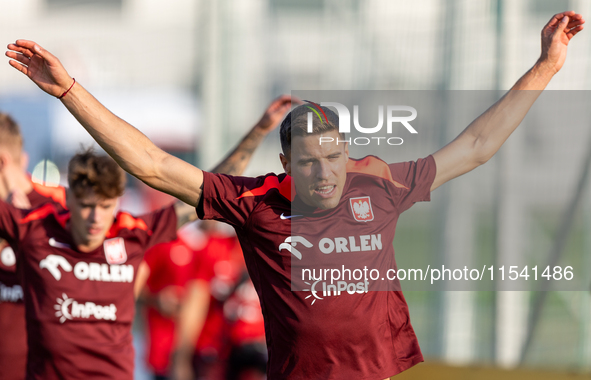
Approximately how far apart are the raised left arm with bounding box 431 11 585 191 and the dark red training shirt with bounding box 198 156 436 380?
125 millimetres

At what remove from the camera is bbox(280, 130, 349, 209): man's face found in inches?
102

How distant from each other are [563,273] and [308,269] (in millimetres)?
2791

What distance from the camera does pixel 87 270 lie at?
3502 millimetres

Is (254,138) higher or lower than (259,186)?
higher

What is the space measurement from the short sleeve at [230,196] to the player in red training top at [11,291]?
1933 mm

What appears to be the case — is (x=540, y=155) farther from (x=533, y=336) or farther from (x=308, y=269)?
(x=308, y=269)

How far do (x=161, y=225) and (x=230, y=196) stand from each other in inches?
51.3

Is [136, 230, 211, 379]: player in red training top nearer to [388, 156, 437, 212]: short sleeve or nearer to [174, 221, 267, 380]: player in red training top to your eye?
[174, 221, 267, 380]: player in red training top

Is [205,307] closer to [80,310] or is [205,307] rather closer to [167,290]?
[167,290]

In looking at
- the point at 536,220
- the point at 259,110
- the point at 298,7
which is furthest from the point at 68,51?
the point at 536,220

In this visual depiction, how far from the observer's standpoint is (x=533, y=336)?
→ 459cm

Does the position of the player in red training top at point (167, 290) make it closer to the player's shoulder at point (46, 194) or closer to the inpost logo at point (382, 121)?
the player's shoulder at point (46, 194)

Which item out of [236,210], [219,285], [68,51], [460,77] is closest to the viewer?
[236,210]

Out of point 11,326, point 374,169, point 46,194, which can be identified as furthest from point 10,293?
point 374,169
